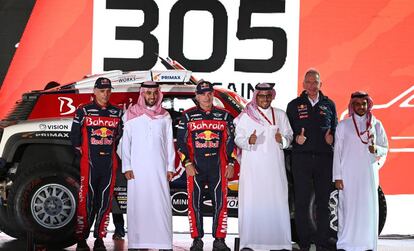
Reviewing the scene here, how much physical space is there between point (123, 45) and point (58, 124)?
2.81 meters

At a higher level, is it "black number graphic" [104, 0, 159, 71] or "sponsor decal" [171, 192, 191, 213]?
"black number graphic" [104, 0, 159, 71]

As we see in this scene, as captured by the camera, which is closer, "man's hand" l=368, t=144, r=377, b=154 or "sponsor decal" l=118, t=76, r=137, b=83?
"man's hand" l=368, t=144, r=377, b=154

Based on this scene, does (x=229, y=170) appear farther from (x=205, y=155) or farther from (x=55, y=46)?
(x=55, y=46)

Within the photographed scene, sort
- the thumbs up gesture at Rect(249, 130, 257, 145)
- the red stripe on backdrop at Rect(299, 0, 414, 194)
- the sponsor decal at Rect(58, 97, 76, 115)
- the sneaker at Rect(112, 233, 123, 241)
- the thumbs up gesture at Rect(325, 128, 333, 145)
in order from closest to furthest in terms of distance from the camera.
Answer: the thumbs up gesture at Rect(249, 130, 257, 145) < the thumbs up gesture at Rect(325, 128, 333, 145) < the sponsor decal at Rect(58, 97, 76, 115) < the sneaker at Rect(112, 233, 123, 241) < the red stripe on backdrop at Rect(299, 0, 414, 194)

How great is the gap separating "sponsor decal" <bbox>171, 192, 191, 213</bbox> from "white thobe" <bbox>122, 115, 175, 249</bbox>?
711mm

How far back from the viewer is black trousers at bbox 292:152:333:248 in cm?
1119

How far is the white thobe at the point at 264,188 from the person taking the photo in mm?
11062

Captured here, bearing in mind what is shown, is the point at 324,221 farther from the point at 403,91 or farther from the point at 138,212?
the point at 403,91

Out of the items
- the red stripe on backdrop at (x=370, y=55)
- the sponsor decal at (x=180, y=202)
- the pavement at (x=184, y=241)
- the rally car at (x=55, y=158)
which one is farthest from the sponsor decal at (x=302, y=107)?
the red stripe on backdrop at (x=370, y=55)

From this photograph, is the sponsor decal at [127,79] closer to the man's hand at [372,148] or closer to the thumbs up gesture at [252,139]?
the thumbs up gesture at [252,139]

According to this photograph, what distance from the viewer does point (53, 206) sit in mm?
11641

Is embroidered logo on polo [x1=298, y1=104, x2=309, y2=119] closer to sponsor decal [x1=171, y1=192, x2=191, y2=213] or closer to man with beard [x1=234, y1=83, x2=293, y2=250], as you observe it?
man with beard [x1=234, y1=83, x2=293, y2=250]

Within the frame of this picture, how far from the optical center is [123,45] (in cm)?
1446

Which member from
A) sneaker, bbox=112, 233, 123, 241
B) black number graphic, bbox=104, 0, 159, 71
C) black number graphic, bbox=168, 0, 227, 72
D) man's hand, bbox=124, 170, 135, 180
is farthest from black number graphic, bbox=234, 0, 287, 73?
man's hand, bbox=124, 170, 135, 180
